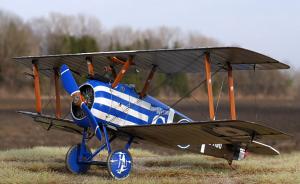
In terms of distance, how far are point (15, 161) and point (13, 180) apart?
3.95m

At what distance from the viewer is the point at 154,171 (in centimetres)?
1141

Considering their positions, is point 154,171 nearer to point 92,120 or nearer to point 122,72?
point 92,120

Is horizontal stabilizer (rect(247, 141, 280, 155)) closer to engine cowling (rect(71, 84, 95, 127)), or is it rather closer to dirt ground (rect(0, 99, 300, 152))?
dirt ground (rect(0, 99, 300, 152))

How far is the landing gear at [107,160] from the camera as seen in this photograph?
988 centimetres

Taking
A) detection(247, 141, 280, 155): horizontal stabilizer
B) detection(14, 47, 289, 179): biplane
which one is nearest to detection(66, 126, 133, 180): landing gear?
detection(14, 47, 289, 179): biplane

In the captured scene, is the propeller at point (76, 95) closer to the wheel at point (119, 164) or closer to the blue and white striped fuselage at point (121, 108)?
the blue and white striped fuselage at point (121, 108)

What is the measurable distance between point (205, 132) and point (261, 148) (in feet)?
11.2

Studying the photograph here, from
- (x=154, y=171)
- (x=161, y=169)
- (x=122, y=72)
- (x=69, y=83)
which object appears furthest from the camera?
(x=161, y=169)

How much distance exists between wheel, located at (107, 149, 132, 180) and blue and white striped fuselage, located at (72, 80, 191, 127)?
0.65 meters

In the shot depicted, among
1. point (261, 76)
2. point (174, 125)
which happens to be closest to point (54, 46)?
point (261, 76)

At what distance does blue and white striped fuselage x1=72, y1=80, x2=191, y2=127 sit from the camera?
1008 centimetres

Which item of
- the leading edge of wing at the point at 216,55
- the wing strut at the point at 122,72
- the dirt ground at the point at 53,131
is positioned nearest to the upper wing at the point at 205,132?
the wing strut at the point at 122,72

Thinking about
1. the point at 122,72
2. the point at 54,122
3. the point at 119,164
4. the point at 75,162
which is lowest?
the point at 75,162

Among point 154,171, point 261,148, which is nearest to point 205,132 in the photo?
point 154,171
